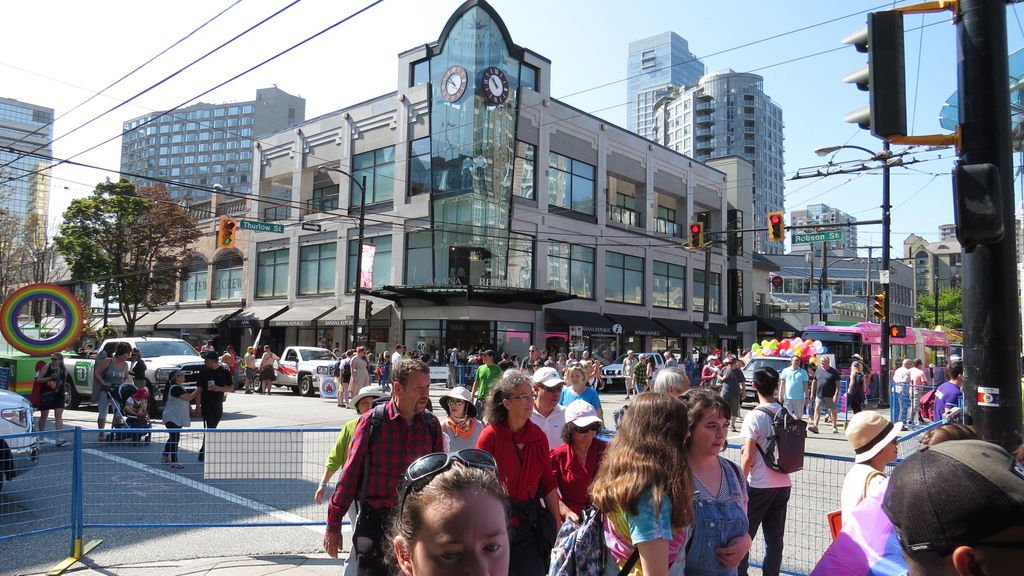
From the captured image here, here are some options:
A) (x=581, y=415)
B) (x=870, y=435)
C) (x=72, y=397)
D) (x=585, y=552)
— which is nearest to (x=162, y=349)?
(x=72, y=397)

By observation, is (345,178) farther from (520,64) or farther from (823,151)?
(823,151)

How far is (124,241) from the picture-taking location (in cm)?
3762

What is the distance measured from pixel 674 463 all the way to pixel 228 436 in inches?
202

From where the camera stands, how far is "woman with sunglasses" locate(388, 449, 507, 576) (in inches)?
66.8

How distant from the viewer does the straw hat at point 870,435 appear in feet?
12.1

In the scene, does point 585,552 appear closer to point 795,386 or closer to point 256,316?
point 795,386

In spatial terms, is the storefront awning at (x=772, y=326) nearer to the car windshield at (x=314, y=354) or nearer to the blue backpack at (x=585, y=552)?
the car windshield at (x=314, y=354)

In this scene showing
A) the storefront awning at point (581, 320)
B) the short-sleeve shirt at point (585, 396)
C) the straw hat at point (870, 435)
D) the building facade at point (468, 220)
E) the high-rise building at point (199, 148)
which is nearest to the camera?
the straw hat at point (870, 435)

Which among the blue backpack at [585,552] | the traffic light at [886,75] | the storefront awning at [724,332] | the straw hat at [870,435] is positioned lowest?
the blue backpack at [585,552]

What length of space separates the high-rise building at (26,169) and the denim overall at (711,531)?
1470 centimetres

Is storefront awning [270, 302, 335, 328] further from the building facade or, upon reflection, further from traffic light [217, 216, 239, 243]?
traffic light [217, 216, 239, 243]

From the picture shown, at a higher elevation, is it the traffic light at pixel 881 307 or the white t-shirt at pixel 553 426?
the traffic light at pixel 881 307

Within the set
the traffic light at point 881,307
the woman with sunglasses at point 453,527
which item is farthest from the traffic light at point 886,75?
the traffic light at point 881,307

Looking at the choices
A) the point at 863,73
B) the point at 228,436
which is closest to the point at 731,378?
the point at 863,73
